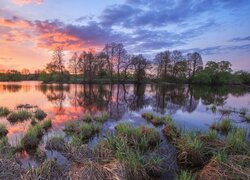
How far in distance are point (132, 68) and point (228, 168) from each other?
8506 cm

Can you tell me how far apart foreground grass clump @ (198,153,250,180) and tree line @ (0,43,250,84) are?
8123 centimetres

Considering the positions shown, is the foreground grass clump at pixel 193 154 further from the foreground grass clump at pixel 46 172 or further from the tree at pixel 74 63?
the tree at pixel 74 63

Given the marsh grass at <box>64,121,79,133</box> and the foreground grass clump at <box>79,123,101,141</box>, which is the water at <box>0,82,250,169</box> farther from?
the foreground grass clump at <box>79,123,101,141</box>

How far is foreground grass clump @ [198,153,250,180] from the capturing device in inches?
213

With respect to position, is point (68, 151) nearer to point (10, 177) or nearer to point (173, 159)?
point (10, 177)

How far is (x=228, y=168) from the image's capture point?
19.2 feet

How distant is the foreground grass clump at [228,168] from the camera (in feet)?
17.8

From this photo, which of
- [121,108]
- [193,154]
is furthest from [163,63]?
[193,154]

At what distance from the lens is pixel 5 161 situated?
596 cm

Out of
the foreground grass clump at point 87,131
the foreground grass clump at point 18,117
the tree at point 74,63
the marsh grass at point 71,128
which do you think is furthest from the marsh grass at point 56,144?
the tree at point 74,63

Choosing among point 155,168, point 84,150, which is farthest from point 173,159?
point 84,150

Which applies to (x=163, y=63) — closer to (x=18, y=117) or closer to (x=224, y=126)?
(x=224, y=126)

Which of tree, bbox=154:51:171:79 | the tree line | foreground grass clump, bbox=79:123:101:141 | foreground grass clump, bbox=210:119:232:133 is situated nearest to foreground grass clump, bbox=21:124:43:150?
foreground grass clump, bbox=79:123:101:141

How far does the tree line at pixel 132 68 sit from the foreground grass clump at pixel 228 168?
3198 inches
